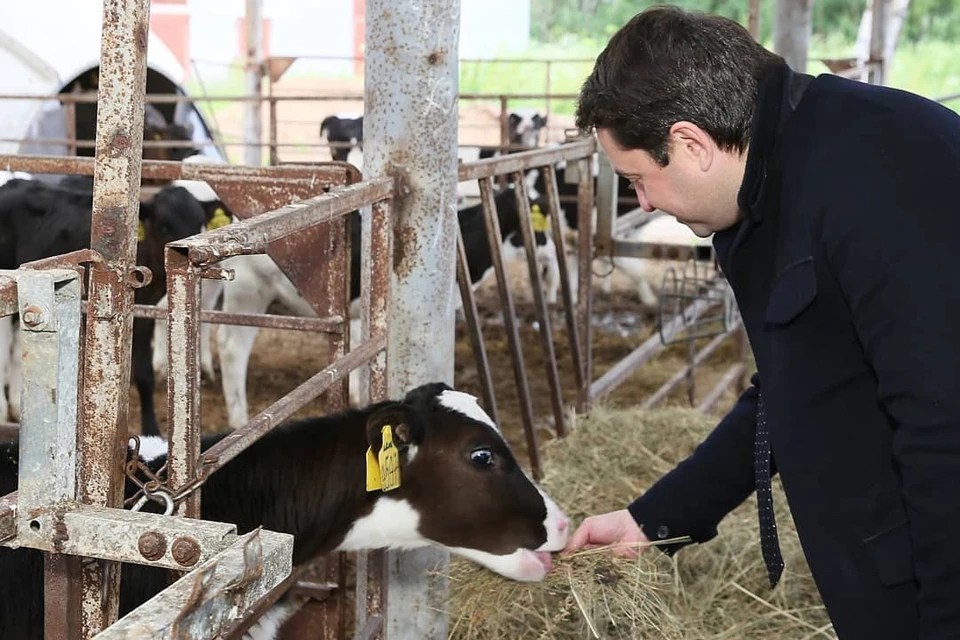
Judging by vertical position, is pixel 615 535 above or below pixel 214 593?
below

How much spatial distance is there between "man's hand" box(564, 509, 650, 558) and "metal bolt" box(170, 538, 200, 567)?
54.6 inches

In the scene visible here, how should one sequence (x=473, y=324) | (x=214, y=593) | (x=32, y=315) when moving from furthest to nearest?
(x=473, y=324) < (x=32, y=315) < (x=214, y=593)

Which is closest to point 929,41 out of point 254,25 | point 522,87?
point 522,87

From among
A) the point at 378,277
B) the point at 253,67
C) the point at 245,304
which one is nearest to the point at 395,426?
the point at 378,277

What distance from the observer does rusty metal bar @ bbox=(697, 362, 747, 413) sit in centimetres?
617

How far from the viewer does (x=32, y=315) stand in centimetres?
136

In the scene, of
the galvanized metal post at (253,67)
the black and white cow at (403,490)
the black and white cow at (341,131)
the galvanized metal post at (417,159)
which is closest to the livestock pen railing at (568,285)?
the galvanized metal post at (417,159)

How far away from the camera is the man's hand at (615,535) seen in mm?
2602

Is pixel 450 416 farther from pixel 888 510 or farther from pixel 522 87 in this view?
pixel 522 87

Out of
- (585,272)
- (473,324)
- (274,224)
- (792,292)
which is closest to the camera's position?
(792,292)

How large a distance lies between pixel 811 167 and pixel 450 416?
1.37m

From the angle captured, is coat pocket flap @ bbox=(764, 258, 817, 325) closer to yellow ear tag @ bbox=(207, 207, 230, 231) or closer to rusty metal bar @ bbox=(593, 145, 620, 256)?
yellow ear tag @ bbox=(207, 207, 230, 231)

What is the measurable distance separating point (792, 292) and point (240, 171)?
1.70 m

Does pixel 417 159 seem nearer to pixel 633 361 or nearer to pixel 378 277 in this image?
pixel 378 277
